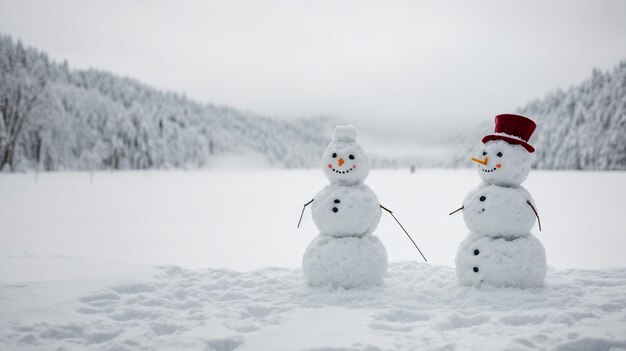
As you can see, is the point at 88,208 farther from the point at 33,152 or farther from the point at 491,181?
the point at 33,152

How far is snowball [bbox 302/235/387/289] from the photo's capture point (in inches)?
220

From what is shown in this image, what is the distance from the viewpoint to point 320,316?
4.59 meters

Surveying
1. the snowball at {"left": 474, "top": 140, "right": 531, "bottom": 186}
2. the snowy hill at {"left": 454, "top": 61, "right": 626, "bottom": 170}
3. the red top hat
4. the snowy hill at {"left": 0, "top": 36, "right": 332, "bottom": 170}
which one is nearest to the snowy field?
the snowball at {"left": 474, "top": 140, "right": 531, "bottom": 186}

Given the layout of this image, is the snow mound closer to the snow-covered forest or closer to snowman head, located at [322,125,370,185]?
snowman head, located at [322,125,370,185]

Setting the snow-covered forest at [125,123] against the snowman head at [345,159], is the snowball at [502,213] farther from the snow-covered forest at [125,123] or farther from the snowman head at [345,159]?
the snow-covered forest at [125,123]

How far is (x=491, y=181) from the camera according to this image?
5746mm

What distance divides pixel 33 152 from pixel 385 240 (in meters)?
56.6

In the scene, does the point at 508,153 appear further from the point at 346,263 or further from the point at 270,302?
the point at 270,302

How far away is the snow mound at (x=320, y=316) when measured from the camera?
3.87m

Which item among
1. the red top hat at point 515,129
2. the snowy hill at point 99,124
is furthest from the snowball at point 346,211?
the snowy hill at point 99,124

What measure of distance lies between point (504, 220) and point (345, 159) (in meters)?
2.12

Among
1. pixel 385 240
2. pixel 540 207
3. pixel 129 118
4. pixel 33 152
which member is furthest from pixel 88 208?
pixel 129 118

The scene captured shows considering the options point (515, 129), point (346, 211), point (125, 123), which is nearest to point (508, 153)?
point (515, 129)

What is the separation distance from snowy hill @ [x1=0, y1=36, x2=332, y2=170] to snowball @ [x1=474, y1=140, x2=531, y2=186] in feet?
113
